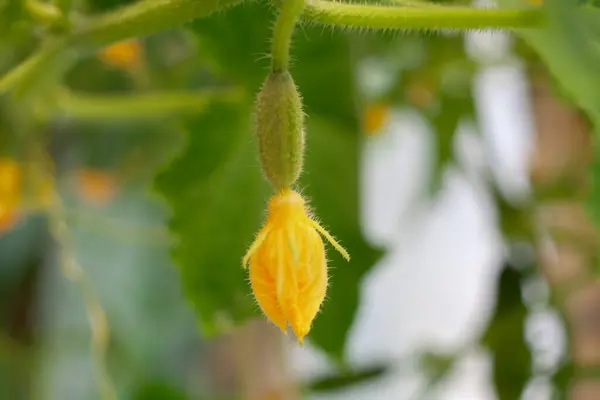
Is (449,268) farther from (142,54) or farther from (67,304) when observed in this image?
(142,54)

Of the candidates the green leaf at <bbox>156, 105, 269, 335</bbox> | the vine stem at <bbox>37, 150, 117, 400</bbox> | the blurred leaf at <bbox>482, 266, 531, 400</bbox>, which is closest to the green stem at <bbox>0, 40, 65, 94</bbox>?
the green leaf at <bbox>156, 105, 269, 335</bbox>

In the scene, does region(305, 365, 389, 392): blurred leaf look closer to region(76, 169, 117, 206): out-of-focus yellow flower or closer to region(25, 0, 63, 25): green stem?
region(76, 169, 117, 206): out-of-focus yellow flower

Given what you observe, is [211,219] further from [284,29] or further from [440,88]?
[440,88]

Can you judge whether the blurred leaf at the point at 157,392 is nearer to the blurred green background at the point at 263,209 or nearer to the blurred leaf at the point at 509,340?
the blurred green background at the point at 263,209

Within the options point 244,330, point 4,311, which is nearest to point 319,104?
point 244,330

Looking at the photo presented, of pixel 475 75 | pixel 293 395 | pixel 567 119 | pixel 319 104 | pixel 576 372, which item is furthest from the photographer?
pixel 567 119

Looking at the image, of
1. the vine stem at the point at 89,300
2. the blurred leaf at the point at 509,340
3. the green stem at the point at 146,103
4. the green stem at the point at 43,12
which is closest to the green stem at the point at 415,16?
the green stem at the point at 43,12

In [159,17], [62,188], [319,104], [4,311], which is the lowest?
[159,17]
